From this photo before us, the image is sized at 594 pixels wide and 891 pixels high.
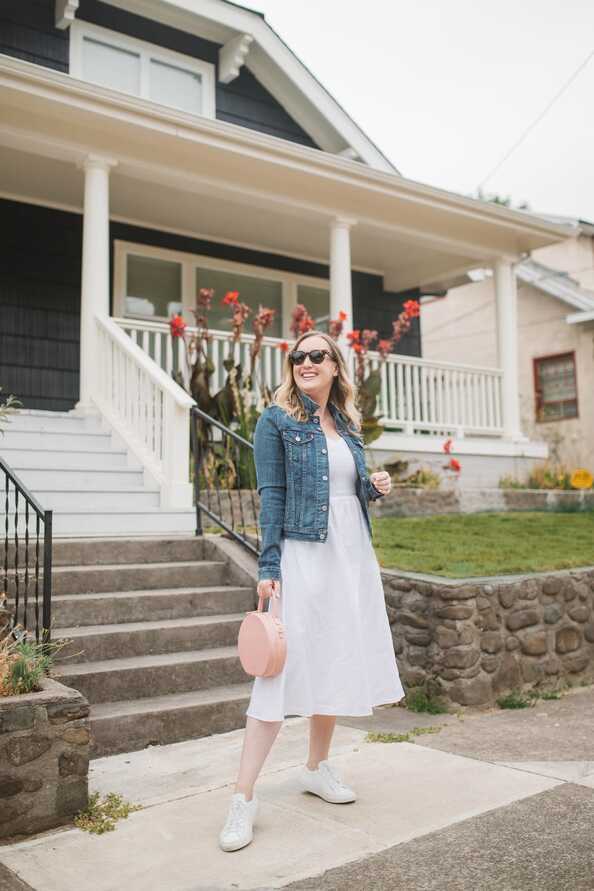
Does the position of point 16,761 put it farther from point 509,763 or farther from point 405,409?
point 405,409

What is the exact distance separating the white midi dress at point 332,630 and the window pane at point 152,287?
26.0 ft

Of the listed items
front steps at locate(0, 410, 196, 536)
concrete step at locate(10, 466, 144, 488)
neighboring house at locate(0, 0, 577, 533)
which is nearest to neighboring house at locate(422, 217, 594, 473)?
neighboring house at locate(0, 0, 577, 533)

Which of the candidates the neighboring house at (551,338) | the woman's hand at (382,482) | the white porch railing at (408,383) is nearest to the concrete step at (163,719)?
the woman's hand at (382,482)

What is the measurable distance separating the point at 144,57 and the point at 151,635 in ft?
29.0

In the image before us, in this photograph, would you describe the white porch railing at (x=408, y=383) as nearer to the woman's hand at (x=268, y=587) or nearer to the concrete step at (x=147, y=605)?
the concrete step at (x=147, y=605)

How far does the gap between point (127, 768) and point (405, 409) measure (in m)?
8.18

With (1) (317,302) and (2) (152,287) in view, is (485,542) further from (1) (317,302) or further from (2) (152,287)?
(1) (317,302)

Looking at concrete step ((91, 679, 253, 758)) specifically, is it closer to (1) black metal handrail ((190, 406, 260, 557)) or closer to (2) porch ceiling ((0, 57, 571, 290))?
(1) black metal handrail ((190, 406, 260, 557))

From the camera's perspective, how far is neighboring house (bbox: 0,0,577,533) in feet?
23.7

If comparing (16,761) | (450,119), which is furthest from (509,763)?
(450,119)

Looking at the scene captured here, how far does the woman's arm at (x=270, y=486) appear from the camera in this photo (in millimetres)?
3074

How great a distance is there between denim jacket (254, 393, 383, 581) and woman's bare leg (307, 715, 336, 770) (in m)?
0.64

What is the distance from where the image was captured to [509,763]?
375 centimetres

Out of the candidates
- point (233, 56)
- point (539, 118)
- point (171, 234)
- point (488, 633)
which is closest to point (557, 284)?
point (539, 118)
